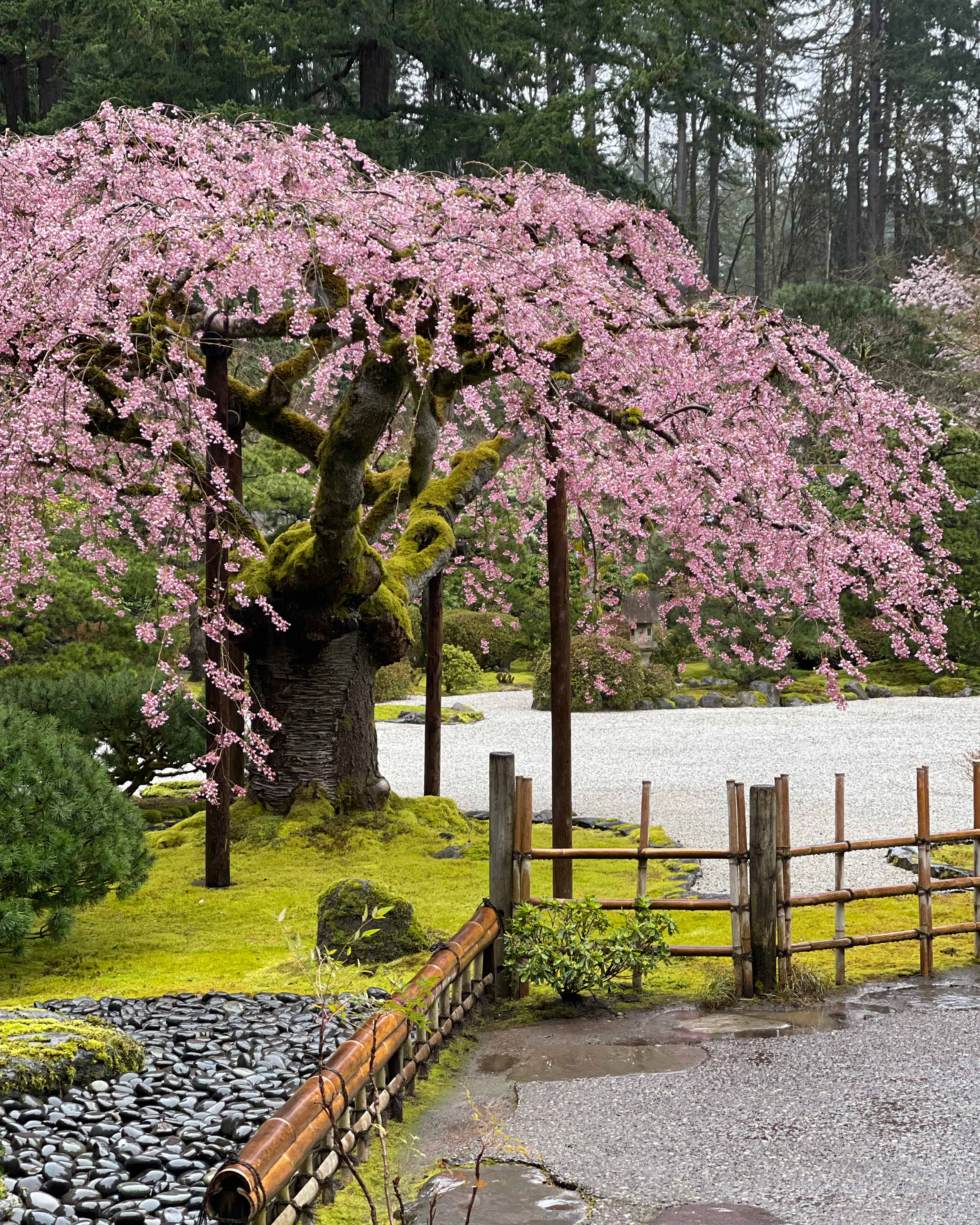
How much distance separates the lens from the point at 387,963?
5.75 metres

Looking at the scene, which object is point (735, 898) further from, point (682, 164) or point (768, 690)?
point (682, 164)

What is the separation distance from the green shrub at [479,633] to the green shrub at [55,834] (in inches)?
574

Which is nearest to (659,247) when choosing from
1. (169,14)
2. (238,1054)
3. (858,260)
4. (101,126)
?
(101,126)

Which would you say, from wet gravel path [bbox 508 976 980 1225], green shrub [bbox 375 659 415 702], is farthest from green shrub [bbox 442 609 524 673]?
wet gravel path [bbox 508 976 980 1225]

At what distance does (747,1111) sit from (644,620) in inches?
589

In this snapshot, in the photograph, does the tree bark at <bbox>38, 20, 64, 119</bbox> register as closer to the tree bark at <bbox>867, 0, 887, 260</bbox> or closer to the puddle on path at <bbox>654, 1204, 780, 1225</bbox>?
the tree bark at <bbox>867, 0, 887, 260</bbox>

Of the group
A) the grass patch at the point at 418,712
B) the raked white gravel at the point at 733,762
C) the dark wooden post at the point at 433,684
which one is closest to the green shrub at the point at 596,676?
the raked white gravel at the point at 733,762

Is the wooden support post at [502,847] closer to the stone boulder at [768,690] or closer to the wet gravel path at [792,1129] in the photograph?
the wet gravel path at [792,1129]

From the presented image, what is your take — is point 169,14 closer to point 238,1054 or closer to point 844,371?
point 844,371

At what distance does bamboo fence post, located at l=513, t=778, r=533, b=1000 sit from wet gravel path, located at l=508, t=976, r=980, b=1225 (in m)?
1.17

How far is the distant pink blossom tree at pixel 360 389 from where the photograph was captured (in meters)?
6.06

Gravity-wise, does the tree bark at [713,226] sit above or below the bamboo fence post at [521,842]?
above

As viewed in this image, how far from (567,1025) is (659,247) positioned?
579 cm

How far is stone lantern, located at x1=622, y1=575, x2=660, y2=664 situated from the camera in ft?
61.8
